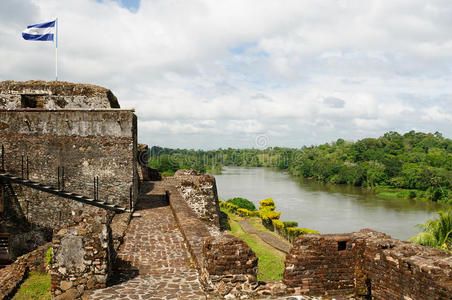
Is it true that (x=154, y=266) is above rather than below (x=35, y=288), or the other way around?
above

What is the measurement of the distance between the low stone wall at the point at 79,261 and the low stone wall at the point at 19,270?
7.95 feet

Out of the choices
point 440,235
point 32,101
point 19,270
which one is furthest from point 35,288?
point 440,235

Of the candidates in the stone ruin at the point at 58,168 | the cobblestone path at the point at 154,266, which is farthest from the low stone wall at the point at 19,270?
the stone ruin at the point at 58,168

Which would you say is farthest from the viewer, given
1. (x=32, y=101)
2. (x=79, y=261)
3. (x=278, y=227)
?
(x=278, y=227)

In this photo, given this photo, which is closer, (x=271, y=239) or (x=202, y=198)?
(x=202, y=198)

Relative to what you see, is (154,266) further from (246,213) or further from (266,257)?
(246,213)

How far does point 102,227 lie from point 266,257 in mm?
10132

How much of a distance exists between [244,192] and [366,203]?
16.6 m

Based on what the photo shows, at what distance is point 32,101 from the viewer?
12922 mm

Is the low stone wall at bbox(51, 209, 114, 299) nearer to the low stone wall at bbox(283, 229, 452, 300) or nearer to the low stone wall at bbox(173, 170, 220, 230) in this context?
A: the low stone wall at bbox(283, 229, 452, 300)

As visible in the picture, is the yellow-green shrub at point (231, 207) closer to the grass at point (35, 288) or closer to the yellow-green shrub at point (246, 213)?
the yellow-green shrub at point (246, 213)

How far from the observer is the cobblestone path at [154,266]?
4.79 m

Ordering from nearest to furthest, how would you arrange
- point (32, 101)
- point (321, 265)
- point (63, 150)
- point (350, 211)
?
point (321, 265), point (63, 150), point (32, 101), point (350, 211)

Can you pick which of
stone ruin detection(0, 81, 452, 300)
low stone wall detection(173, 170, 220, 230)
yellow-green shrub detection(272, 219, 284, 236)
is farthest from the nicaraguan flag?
yellow-green shrub detection(272, 219, 284, 236)
